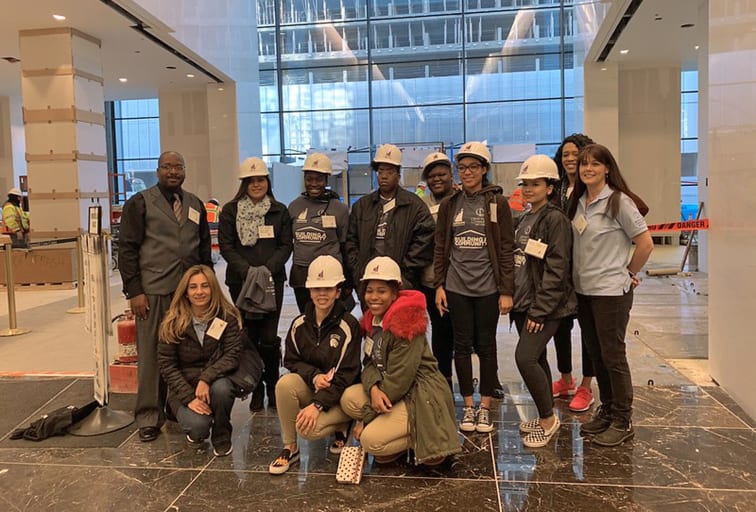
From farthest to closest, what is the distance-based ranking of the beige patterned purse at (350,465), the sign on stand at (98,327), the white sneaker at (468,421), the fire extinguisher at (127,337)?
the fire extinguisher at (127,337), the sign on stand at (98,327), the white sneaker at (468,421), the beige patterned purse at (350,465)

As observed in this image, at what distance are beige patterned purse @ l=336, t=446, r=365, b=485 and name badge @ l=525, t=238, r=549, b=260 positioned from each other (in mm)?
1240

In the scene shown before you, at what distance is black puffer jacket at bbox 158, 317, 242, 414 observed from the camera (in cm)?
302

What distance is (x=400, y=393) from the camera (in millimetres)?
2701

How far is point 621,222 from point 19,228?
355 inches

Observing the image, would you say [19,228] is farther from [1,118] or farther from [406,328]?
[406,328]

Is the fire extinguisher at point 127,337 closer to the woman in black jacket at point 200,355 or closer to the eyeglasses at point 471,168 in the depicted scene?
the woman in black jacket at point 200,355

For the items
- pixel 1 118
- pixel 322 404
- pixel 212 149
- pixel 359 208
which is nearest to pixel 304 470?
pixel 322 404

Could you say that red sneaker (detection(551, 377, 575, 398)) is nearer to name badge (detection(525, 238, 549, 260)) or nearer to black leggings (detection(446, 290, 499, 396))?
black leggings (detection(446, 290, 499, 396))

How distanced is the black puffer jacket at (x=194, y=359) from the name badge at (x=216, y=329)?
0.07 feet

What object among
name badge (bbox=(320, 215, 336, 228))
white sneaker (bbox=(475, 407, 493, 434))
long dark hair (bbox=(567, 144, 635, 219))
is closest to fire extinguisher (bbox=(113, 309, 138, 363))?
name badge (bbox=(320, 215, 336, 228))

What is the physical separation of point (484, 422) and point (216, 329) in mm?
1469

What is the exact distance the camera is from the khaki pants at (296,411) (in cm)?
278

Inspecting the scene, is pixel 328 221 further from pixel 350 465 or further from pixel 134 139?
pixel 134 139

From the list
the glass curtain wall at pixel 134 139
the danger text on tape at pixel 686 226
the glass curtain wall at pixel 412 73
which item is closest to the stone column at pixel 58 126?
the danger text on tape at pixel 686 226
